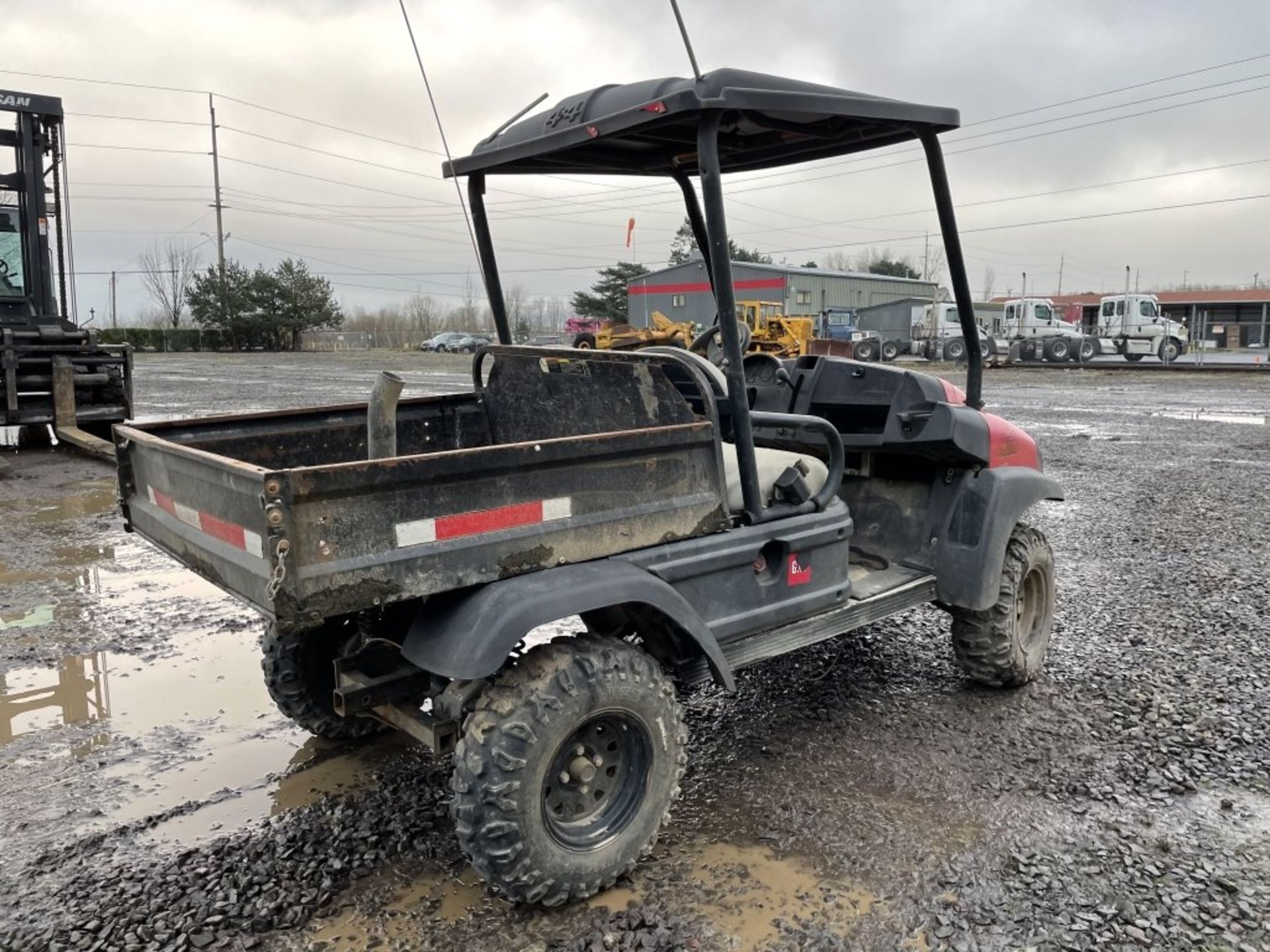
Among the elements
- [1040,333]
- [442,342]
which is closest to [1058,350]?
[1040,333]

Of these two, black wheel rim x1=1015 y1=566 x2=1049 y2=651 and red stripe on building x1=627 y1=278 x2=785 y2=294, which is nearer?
black wheel rim x1=1015 y1=566 x2=1049 y2=651

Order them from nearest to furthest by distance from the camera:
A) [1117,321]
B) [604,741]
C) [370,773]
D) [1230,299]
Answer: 1. [604,741]
2. [370,773]
3. [1117,321]
4. [1230,299]

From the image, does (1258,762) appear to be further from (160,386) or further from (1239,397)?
(160,386)

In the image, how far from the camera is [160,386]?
22.4 metres

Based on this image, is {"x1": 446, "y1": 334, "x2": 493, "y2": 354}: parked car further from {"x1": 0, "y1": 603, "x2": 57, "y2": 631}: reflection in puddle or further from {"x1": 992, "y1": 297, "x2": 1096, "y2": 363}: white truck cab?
{"x1": 0, "y1": 603, "x2": 57, "y2": 631}: reflection in puddle

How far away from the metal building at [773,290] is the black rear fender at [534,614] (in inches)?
1413

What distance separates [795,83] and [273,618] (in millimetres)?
2213

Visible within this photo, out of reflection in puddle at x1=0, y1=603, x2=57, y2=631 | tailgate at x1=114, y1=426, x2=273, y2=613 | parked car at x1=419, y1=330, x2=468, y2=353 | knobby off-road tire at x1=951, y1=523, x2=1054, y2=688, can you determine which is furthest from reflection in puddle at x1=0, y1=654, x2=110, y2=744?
parked car at x1=419, y1=330, x2=468, y2=353

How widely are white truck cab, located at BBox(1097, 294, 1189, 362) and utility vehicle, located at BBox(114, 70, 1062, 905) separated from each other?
3040 cm

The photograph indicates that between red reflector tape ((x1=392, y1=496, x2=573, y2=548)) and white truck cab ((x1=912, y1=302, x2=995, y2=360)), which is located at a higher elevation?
white truck cab ((x1=912, y1=302, x2=995, y2=360))

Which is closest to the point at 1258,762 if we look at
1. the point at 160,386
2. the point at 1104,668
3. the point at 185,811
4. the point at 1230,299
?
the point at 1104,668

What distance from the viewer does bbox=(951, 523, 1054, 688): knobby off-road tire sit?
407 centimetres

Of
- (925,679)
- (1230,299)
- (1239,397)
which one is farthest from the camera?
(1230,299)

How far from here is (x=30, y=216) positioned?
11.5m
